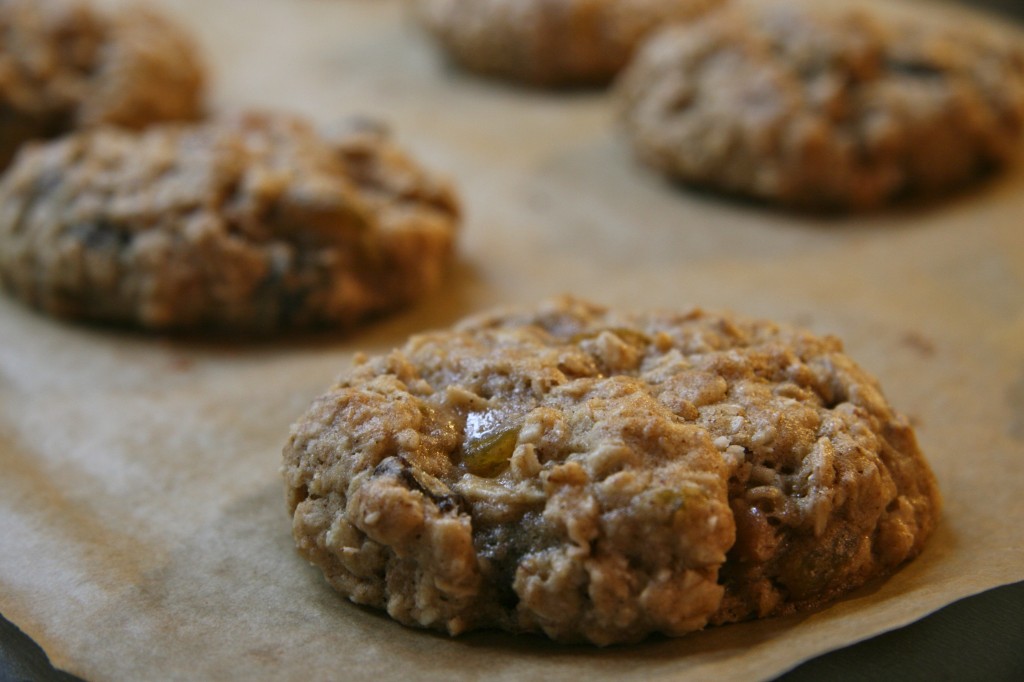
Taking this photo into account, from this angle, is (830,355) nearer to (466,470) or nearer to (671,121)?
(466,470)

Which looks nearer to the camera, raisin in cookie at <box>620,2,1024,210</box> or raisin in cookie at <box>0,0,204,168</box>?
raisin in cookie at <box>620,2,1024,210</box>

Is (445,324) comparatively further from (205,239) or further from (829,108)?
(829,108)

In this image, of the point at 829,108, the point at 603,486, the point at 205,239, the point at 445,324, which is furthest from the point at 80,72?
the point at 603,486

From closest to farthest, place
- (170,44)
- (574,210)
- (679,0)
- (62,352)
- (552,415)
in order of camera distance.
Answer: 1. (552,415)
2. (62,352)
3. (574,210)
4. (170,44)
5. (679,0)

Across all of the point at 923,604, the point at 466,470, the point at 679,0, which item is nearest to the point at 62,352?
the point at 466,470

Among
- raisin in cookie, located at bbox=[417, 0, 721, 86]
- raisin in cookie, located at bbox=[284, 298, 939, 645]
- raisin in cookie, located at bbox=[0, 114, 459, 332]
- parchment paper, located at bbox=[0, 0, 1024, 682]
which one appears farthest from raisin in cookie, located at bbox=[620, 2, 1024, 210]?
raisin in cookie, located at bbox=[284, 298, 939, 645]

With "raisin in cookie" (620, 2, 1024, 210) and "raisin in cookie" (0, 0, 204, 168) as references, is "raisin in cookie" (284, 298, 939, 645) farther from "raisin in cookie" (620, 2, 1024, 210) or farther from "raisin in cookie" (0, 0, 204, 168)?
"raisin in cookie" (0, 0, 204, 168)

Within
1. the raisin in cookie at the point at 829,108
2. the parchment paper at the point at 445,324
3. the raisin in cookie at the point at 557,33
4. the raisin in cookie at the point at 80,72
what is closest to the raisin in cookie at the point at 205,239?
the parchment paper at the point at 445,324
